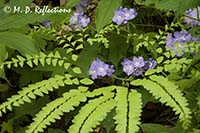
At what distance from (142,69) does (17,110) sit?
512mm

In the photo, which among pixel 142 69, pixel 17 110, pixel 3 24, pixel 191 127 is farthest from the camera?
pixel 17 110

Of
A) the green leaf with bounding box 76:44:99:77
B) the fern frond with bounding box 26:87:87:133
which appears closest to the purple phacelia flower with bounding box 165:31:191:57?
the green leaf with bounding box 76:44:99:77

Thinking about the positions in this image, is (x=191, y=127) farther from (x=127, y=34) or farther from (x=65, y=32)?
(x=65, y=32)

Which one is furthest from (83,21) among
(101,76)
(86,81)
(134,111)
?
(134,111)

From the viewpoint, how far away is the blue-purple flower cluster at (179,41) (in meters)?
1.60

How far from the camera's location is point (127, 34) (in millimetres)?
1757

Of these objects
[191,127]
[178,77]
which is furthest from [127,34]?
[191,127]

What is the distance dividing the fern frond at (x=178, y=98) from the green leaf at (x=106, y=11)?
27 cm

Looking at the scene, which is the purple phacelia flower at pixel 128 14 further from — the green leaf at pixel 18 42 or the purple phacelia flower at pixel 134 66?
the green leaf at pixel 18 42

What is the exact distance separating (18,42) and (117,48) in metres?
0.51

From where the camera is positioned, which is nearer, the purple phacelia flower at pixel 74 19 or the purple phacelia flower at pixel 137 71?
the purple phacelia flower at pixel 137 71

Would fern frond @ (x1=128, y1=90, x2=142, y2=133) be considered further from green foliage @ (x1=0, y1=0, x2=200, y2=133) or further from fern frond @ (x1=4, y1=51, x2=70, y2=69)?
fern frond @ (x1=4, y1=51, x2=70, y2=69)

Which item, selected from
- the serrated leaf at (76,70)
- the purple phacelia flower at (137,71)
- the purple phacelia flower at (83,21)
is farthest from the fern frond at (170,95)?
the purple phacelia flower at (83,21)

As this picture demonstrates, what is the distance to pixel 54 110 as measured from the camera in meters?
1.39
